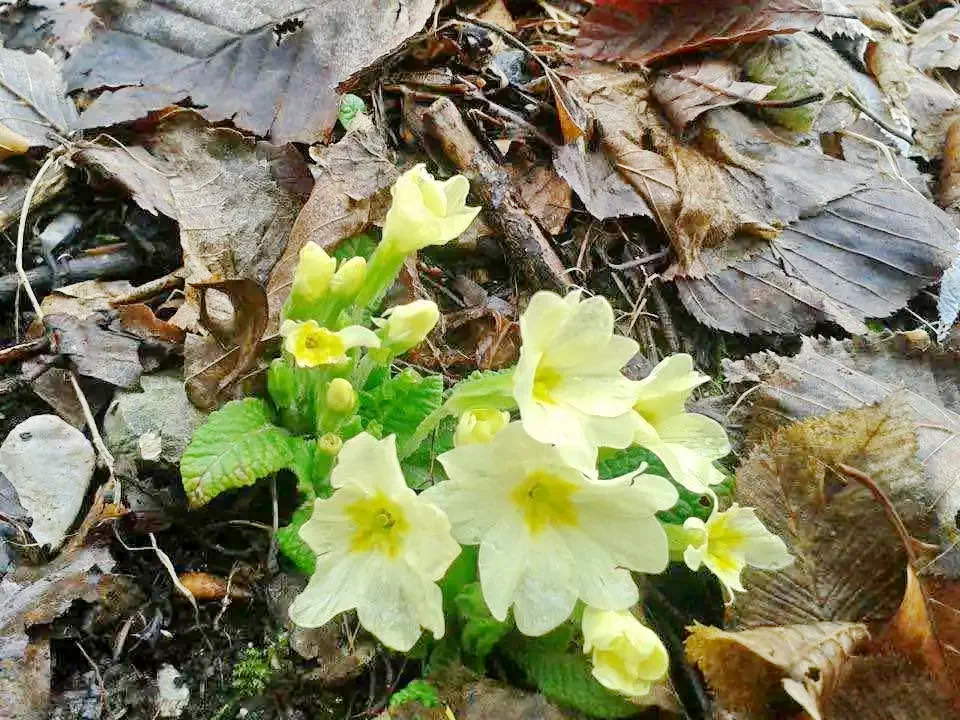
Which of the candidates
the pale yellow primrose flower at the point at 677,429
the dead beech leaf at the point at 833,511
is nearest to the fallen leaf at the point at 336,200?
the pale yellow primrose flower at the point at 677,429

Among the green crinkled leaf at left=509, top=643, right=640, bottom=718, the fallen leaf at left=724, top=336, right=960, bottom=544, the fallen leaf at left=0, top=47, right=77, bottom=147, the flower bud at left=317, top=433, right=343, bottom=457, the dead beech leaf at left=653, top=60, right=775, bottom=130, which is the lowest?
the green crinkled leaf at left=509, top=643, right=640, bottom=718

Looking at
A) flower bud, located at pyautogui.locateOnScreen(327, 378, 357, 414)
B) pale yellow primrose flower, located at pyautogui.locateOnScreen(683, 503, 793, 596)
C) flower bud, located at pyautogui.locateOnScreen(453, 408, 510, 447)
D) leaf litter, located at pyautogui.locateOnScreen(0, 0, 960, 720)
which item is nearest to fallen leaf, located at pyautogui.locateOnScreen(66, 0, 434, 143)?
leaf litter, located at pyautogui.locateOnScreen(0, 0, 960, 720)

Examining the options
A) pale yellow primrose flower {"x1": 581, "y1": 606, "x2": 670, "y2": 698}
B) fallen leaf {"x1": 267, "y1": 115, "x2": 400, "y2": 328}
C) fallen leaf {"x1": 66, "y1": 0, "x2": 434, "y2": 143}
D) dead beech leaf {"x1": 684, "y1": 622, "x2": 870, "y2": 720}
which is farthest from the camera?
fallen leaf {"x1": 66, "y1": 0, "x2": 434, "y2": 143}

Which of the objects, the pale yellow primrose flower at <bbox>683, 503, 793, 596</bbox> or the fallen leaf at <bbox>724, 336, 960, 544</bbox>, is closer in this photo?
the pale yellow primrose flower at <bbox>683, 503, 793, 596</bbox>

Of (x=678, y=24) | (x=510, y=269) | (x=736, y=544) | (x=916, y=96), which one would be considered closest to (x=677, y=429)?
(x=736, y=544)

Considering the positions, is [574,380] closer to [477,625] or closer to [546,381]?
[546,381]

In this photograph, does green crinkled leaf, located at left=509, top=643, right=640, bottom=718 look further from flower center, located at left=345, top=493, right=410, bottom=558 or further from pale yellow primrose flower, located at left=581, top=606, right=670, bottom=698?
flower center, located at left=345, top=493, right=410, bottom=558
